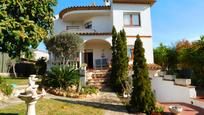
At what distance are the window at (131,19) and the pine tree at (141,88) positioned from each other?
1166 centimetres

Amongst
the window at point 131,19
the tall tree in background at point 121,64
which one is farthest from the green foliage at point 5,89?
the window at point 131,19

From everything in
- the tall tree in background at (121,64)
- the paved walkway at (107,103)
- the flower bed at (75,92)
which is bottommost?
the paved walkway at (107,103)

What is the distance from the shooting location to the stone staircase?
1984cm

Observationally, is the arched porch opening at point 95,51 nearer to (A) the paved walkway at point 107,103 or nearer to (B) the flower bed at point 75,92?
(A) the paved walkway at point 107,103

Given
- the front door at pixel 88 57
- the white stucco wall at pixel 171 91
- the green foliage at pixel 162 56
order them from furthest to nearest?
the green foliage at pixel 162 56 < the front door at pixel 88 57 < the white stucco wall at pixel 171 91

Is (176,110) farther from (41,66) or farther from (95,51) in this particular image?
(41,66)

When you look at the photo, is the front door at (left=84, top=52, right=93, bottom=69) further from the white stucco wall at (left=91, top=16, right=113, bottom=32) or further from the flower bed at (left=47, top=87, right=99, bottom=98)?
the flower bed at (left=47, top=87, right=99, bottom=98)

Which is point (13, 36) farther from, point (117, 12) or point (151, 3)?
point (151, 3)

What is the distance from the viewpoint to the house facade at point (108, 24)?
24.7 metres

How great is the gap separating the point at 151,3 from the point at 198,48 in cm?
699

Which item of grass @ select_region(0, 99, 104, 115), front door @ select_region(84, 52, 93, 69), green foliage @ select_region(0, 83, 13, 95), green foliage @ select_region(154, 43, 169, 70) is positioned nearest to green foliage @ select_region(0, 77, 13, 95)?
→ green foliage @ select_region(0, 83, 13, 95)

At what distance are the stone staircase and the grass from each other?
22.0 feet

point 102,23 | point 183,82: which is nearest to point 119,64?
point 183,82

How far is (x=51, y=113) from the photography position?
1100 centimetres
